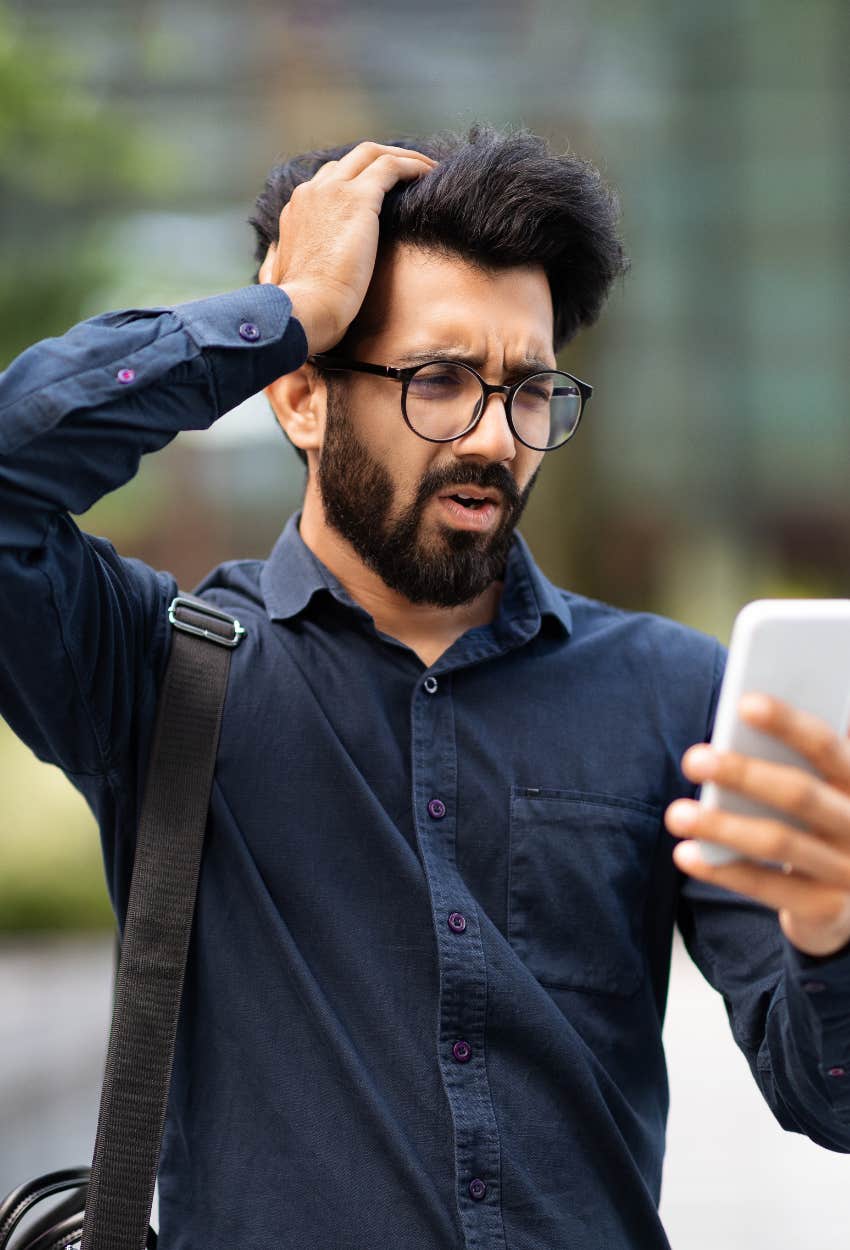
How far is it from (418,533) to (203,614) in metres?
0.32

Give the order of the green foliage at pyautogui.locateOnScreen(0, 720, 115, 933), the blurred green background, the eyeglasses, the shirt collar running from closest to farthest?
the eyeglasses < the shirt collar < the green foliage at pyautogui.locateOnScreen(0, 720, 115, 933) < the blurred green background

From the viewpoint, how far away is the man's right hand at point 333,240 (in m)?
1.87

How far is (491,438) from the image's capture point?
1.93 metres

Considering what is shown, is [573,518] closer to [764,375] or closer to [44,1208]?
[764,375]

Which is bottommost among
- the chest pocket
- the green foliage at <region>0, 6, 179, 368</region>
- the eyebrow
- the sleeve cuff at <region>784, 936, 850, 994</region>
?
the chest pocket

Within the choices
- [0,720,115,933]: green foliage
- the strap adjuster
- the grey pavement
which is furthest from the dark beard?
[0,720,115,933]: green foliage

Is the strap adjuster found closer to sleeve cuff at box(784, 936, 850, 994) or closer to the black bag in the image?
the black bag

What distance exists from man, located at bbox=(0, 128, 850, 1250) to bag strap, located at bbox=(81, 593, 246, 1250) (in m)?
0.07

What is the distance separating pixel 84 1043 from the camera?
5.65 meters

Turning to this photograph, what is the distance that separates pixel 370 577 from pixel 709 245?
25.2 feet

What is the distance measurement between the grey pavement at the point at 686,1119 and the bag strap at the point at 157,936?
2616 mm

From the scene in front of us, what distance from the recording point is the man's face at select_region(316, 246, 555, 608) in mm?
1961

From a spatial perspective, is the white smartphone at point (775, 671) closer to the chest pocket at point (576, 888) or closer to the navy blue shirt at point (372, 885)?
the navy blue shirt at point (372, 885)

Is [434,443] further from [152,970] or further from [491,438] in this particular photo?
[152,970]
